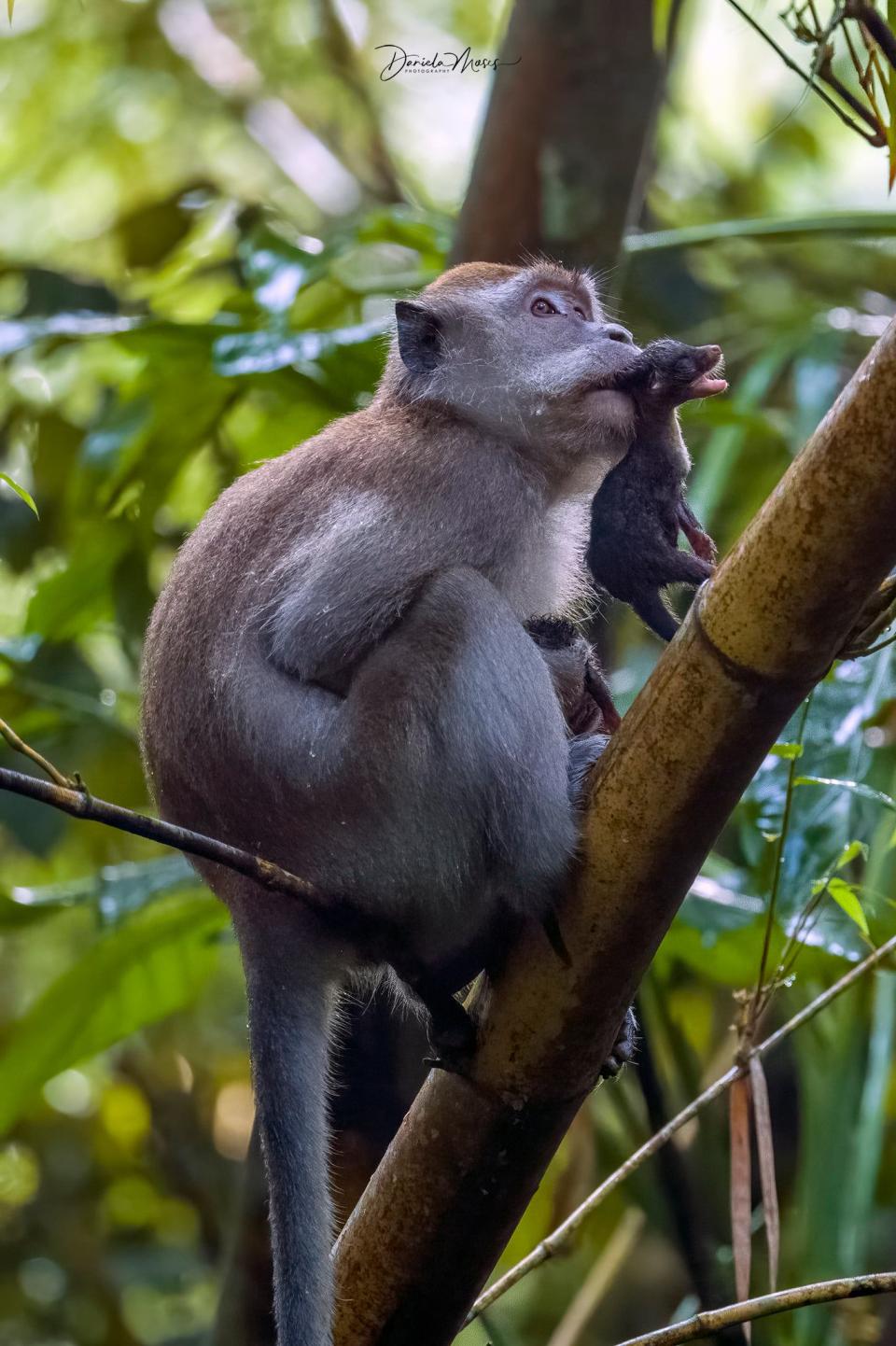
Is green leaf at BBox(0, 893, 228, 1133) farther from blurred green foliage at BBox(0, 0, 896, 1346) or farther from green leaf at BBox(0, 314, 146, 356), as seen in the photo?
green leaf at BBox(0, 314, 146, 356)

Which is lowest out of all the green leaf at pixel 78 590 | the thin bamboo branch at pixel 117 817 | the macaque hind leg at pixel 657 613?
the green leaf at pixel 78 590

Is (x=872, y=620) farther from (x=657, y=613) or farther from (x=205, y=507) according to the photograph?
(x=205, y=507)

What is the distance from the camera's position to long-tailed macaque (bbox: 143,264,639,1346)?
2291 millimetres

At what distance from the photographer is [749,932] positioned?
11.0 ft

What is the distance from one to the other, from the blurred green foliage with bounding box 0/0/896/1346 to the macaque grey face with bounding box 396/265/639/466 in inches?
24.0

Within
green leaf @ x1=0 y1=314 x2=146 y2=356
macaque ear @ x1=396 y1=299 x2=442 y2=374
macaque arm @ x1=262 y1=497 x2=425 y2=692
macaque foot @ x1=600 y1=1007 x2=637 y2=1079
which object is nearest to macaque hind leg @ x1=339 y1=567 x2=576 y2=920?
macaque arm @ x1=262 y1=497 x2=425 y2=692

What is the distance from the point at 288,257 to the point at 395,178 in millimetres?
2435

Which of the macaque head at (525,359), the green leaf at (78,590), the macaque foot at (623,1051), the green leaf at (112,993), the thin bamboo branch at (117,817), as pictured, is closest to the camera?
the thin bamboo branch at (117,817)

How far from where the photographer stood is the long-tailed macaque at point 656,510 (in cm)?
247

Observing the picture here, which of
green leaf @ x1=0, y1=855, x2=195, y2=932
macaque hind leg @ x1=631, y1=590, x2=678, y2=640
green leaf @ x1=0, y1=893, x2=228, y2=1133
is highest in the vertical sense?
macaque hind leg @ x1=631, y1=590, x2=678, y2=640

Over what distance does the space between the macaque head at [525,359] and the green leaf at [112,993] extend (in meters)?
1.55

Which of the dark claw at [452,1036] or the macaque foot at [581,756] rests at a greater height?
the macaque foot at [581,756]

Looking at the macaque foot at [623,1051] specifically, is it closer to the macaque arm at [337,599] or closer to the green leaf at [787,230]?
the macaque arm at [337,599]

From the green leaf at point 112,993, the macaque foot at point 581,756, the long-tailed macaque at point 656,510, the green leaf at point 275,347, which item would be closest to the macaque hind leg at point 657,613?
the long-tailed macaque at point 656,510
